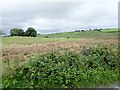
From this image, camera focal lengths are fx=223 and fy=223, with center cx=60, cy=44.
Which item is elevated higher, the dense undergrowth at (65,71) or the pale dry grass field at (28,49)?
the pale dry grass field at (28,49)

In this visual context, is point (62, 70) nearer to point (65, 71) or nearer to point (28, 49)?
point (65, 71)

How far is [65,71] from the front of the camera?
732 centimetres

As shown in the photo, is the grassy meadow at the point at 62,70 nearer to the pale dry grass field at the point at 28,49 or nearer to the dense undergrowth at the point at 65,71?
the dense undergrowth at the point at 65,71

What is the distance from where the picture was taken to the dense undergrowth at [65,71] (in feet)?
22.4

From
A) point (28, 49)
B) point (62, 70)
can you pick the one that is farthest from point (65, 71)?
point (28, 49)

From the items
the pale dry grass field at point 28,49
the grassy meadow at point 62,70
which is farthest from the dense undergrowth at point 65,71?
the pale dry grass field at point 28,49

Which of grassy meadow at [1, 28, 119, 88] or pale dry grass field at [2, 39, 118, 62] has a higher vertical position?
pale dry grass field at [2, 39, 118, 62]

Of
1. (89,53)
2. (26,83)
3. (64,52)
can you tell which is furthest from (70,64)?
(26,83)

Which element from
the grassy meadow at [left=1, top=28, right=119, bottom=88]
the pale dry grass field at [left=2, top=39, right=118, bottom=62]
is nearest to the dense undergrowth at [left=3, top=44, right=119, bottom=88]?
the grassy meadow at [left=1, top=28, right=119, bottom=88]

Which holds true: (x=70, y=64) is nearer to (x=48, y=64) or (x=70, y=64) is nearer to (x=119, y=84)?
(x=48, y=64)

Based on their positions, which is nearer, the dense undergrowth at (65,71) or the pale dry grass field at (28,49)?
the dense undergrowth at (65,71)

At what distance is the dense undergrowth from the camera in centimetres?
681

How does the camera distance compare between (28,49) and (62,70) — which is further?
(28,49)

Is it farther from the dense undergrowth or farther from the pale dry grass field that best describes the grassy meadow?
the pale dry grass field
